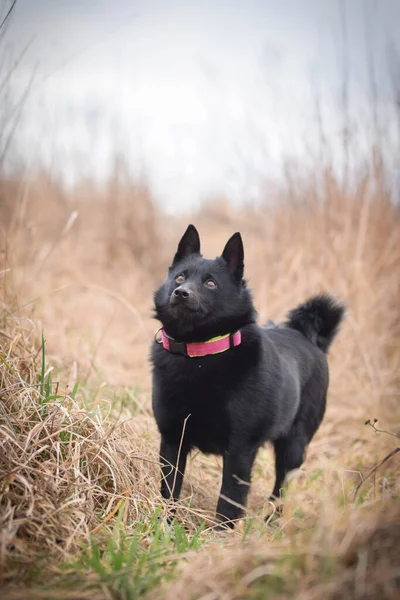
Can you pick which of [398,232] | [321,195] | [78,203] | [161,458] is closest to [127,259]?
[78,203]

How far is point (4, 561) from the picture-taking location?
1666 mm

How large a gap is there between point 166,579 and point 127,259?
6331 mm

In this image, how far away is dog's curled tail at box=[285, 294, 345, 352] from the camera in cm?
365

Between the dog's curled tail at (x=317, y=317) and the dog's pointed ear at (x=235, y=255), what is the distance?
33.2 inches

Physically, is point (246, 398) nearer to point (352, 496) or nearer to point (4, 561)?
point (352, 496)

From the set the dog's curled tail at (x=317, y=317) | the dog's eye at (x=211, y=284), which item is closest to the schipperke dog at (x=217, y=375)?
the dog's eye at (x=211, y=284)

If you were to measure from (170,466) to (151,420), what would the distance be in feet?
2.64

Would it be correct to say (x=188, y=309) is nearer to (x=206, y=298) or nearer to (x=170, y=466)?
(x=206, y=298)

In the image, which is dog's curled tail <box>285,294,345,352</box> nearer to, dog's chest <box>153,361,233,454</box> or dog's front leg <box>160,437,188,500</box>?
dog's chest <box>153,361,233,454</box>

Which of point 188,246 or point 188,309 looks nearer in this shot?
point 188,309

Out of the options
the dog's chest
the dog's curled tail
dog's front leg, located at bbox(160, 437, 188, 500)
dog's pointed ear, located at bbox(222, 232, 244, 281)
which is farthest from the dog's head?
the dog's curled tail

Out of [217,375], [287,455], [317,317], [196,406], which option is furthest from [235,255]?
[287,455]

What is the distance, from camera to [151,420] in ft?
11.6

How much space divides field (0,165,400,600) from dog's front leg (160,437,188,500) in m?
0.07
